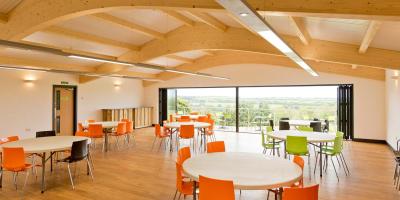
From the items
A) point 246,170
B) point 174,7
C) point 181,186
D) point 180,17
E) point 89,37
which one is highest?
point 180,17

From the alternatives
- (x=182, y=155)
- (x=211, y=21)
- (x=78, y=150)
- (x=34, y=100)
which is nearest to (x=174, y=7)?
(x=182, y=155)

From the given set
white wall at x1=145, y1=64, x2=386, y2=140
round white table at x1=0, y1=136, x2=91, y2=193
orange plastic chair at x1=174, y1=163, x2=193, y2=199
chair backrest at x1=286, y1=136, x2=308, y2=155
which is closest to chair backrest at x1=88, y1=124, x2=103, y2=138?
round white table at x1=0, y1=136, x2=91, y2=193

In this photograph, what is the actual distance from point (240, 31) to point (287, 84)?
480 cm

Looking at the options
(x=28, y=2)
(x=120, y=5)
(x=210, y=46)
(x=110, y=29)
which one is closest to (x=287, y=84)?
(x=210, y=46)

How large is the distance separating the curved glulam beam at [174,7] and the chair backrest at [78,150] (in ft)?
7.60

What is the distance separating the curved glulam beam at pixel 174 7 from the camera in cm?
329

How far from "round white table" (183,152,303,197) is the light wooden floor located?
3.35 feet

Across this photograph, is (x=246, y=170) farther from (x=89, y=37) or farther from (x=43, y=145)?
(x=89, y=37)

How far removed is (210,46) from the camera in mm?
7547

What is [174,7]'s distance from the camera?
409 cm

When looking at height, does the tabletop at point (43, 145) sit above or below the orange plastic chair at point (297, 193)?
above

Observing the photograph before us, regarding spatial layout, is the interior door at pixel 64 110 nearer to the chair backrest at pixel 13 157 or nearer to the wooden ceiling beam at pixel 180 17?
the wooden ceiling beam at pixel 180 17

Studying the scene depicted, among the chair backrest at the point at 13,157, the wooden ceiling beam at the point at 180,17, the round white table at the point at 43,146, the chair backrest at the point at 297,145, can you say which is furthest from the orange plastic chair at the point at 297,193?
the wooden ceiling beam at the point at 180,17

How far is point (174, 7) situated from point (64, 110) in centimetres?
866
